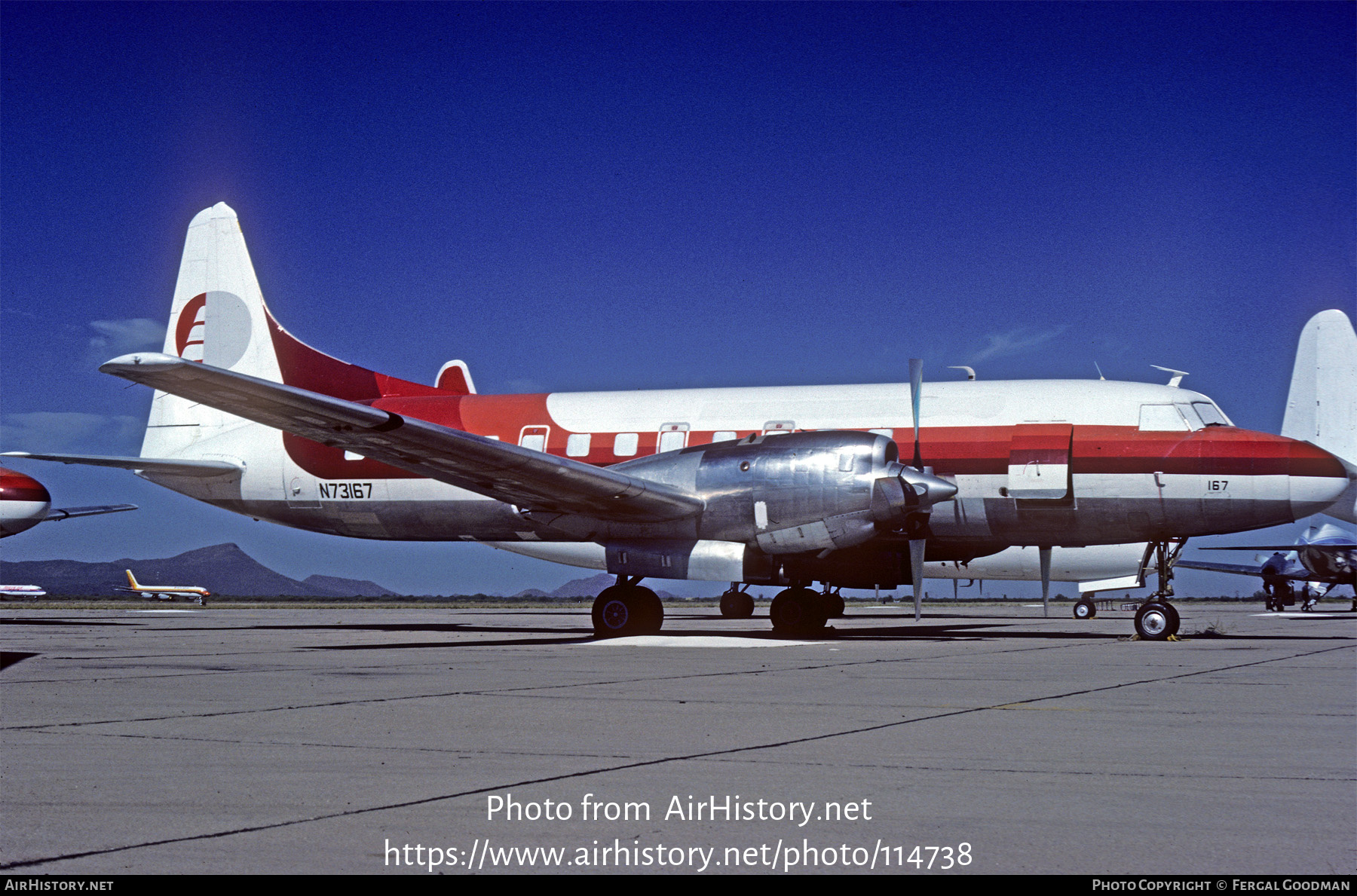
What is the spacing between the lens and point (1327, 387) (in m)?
29.8

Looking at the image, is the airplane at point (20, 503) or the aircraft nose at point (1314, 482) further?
the airplane at point (20, 503)

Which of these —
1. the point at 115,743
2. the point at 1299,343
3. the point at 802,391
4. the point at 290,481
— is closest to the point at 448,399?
the point at 290,481

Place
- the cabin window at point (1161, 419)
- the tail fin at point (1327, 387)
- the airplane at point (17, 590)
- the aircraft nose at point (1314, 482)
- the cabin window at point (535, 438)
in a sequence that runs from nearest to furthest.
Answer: the aircraft nose at point (1314, 482), the cabin window at point (1161, 419), the cabin window at point (535, 438), the tail fin at point (1327, 387), the airplane at point (17, 590)

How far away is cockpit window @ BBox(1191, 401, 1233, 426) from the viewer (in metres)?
19.1

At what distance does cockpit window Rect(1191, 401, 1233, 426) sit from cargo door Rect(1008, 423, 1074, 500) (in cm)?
211

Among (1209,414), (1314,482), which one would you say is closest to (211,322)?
(1209,414)

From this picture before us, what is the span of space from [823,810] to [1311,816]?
1.94 metres

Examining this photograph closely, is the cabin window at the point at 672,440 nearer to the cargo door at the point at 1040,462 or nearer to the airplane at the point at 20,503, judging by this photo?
the cargo door at the point at 1040,462

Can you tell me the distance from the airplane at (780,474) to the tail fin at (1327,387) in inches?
484

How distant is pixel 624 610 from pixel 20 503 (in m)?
17.7

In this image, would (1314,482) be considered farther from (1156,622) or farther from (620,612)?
(620,612)

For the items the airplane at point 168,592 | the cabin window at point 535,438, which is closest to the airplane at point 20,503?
the cabin window at point 535,438

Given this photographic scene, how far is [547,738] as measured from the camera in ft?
23.2

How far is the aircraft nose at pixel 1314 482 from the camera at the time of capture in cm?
1803
